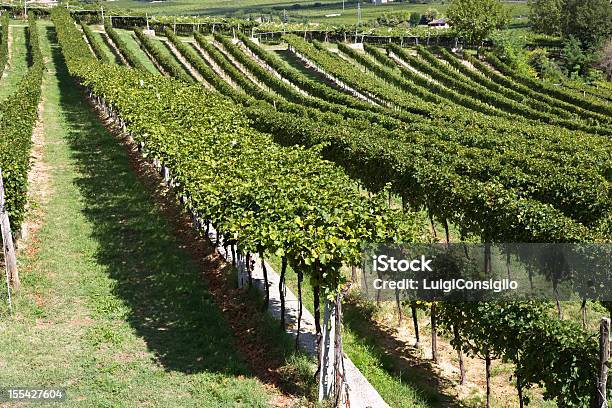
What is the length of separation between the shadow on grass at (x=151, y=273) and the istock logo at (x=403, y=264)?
368 cm

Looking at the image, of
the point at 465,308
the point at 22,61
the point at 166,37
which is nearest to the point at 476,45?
the point at 166,37

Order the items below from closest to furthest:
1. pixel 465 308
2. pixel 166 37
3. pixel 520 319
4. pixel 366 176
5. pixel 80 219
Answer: pixel 520 319 < pixel 465 308 < pixel 80 219 < pixel 366 176 < pixel 166 37

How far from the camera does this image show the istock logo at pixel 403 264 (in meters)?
14.9

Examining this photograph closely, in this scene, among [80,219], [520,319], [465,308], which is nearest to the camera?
[520,319]

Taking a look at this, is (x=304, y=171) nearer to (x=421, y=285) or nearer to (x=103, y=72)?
(x=421, y=285)

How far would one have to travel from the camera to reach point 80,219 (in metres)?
23.0

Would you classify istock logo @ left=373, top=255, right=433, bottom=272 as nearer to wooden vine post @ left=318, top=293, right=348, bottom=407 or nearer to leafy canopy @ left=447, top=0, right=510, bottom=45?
wooden vine post @ left=318, top=293, right=348, bottom=407

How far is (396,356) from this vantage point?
1545cm

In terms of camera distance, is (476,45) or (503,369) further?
(476,45)

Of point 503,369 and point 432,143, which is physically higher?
point 432,143

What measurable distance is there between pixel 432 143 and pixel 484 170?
4665mm
